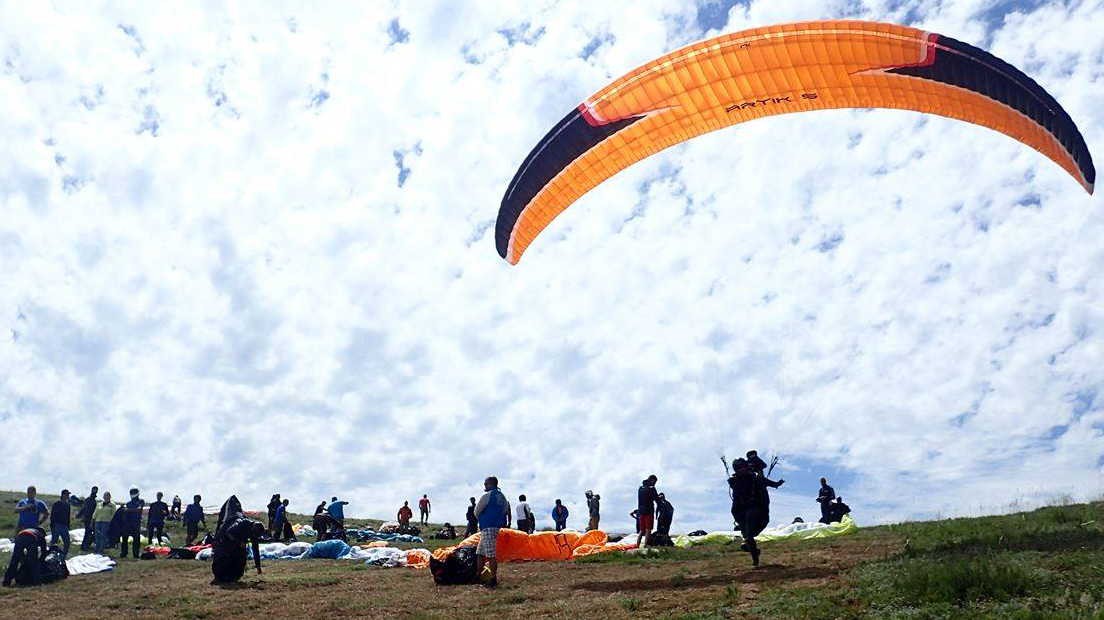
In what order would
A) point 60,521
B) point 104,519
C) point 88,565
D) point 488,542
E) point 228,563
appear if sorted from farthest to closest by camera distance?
point 104,519, point 60,521, point 88,565, point 228,563, point 488,542

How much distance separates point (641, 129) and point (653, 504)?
334 inches

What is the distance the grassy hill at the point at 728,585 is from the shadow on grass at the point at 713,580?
3 cm

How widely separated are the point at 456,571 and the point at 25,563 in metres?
8.98

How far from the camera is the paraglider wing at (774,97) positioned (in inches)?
589

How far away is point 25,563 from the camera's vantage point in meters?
16.2

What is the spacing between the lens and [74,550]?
76.2 ft

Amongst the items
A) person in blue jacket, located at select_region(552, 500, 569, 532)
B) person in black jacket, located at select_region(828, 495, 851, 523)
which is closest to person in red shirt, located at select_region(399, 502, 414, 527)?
person in blue jacket, located at select_region(552, 500, 569, 532)

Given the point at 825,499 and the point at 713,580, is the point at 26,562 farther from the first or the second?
the point at 825,499

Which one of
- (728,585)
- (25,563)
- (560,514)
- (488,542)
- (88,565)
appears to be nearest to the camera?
(728,585)

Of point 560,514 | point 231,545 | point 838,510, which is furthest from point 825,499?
point 231,545

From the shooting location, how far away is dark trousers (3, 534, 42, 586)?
1607 centimetres

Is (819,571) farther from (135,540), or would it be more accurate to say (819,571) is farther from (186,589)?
(135,540)

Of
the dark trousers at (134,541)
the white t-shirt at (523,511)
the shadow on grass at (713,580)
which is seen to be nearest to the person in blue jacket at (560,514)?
the white t-shirt at (523,511)

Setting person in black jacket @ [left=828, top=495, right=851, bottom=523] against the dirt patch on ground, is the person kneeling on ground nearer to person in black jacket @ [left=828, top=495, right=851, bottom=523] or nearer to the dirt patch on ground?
the dirt patch on ground
